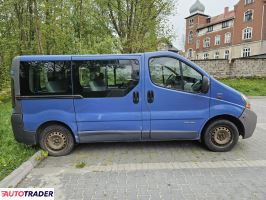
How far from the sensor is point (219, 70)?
2444 cm

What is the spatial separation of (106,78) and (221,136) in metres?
2.72

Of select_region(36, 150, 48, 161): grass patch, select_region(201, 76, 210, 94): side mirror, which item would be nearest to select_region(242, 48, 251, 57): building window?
select_region(201, 76, 210, 94): side mirror

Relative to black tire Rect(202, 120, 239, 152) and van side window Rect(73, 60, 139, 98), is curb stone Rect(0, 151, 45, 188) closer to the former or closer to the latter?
van side window Rect(73, 60, 139, 98)

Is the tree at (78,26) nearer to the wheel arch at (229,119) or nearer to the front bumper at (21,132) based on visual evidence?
the front bumper at (21,132)

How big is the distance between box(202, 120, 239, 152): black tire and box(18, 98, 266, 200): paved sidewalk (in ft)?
0.53

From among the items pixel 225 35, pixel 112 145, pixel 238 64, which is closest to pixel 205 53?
pixel 225 35

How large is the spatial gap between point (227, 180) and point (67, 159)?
3.02 metres

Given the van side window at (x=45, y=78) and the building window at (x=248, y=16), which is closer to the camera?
the van side window at (x=45, y=78)

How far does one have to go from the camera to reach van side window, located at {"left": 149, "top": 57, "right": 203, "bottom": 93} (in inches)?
189

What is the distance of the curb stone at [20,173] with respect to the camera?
11.8 ft

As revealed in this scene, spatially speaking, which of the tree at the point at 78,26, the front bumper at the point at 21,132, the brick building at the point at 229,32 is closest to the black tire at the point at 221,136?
the front bumper at the point at 21,132

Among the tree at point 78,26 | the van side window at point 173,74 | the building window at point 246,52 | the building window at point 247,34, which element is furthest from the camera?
the building window at point 246,52

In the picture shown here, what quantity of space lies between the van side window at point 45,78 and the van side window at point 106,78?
0.67ft

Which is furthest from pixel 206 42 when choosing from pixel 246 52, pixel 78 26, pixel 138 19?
pixel 78 26
